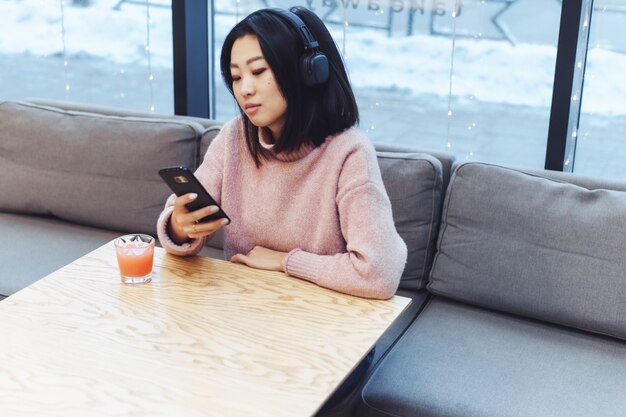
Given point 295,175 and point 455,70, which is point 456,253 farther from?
point 455,70

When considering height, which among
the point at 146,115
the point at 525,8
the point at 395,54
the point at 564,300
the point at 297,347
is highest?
the point at 525,8

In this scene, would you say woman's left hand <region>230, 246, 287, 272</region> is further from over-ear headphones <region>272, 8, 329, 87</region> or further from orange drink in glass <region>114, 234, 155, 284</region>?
over-ear headphones <region>272, 8, 329, 87</region>

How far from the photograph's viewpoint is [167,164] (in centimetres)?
244

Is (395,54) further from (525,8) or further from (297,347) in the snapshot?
(297,347)

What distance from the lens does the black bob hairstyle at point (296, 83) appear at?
1.61m

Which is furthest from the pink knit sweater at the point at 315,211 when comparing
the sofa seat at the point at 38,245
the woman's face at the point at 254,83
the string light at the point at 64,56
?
the string light at the point at 64,56

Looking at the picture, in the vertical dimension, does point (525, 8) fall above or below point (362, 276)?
above

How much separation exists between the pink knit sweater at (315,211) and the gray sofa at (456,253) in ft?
1.03

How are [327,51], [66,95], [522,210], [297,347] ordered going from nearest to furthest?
[297,347], [327,51], [522,210], [66,95]

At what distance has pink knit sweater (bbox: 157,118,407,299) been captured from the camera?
60.2 inches

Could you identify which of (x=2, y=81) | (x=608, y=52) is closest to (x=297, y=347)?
(x=608, y=52)

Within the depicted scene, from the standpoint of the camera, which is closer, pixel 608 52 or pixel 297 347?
pixel 297 347

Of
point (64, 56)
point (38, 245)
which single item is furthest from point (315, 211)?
point (64, 56)

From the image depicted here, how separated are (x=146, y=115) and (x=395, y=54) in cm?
90
